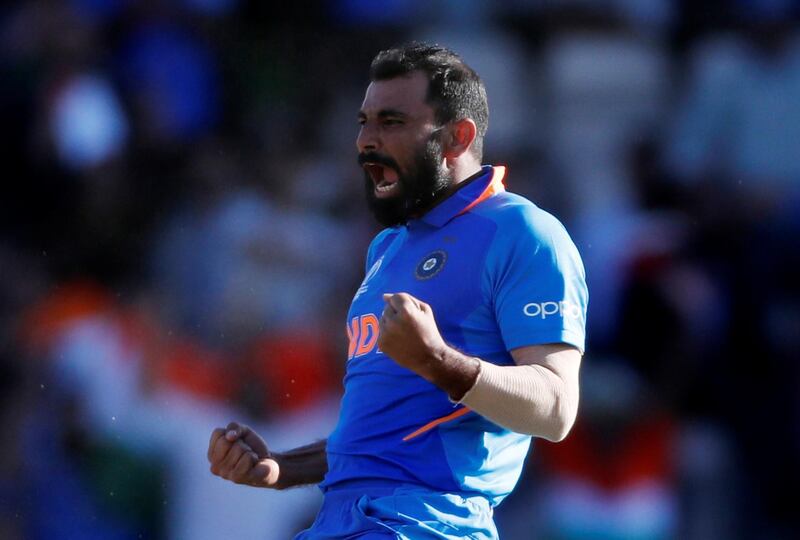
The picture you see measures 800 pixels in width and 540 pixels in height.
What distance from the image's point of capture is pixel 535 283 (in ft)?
12.0

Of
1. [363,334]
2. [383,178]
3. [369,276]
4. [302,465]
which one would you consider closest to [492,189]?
[383,178]

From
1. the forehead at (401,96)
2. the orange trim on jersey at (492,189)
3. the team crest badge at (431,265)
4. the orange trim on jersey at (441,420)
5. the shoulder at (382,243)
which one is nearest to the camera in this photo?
the orange trim on jersey at (441,420)

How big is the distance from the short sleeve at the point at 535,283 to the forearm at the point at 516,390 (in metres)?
0.10

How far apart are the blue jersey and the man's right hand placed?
219 millimetres

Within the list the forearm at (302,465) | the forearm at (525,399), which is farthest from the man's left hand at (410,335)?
the forearm at (302,465)

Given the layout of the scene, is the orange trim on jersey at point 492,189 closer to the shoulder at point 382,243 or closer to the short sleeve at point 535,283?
the short sleeve at point 535,283

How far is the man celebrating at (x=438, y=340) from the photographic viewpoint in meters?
3.44

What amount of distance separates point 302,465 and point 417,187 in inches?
34.6

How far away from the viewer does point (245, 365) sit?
25.7 ft

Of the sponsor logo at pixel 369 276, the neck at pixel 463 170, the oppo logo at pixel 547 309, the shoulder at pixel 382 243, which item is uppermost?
the neck at pixel 463 170

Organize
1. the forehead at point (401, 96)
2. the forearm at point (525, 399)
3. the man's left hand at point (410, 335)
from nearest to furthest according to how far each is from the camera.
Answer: the man's left hand at point (410, 335), the forearm at point (525, 399), the forehead at point (401, 96)

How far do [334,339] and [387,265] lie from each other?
3.69 metres

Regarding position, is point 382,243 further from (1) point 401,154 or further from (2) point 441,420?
(2) point 441,420

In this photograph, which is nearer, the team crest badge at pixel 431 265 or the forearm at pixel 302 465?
the team crest badge at pixel 431 265
